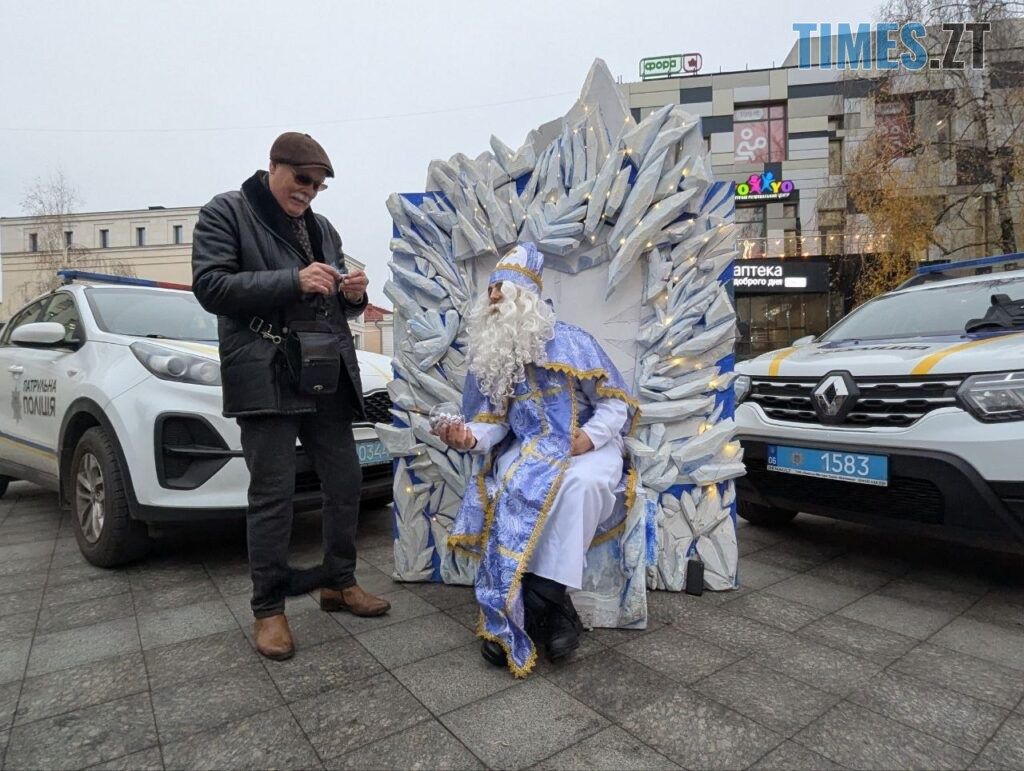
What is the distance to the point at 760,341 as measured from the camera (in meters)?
19.4

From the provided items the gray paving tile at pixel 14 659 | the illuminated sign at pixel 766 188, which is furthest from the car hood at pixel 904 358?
the illuminated sign at pixel 766 188

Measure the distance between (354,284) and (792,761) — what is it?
2.10 m

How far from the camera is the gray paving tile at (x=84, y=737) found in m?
1.64

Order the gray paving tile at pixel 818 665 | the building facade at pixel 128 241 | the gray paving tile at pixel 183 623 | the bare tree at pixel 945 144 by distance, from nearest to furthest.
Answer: the gray paving tile at pixel 818 665, the gray paving tile at pixel 183 623, the bare tree at pixel 945 144, the building facade at pixel 128 241

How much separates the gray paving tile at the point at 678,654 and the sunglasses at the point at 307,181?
211 centimetres

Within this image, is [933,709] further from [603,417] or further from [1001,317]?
[1001,317]

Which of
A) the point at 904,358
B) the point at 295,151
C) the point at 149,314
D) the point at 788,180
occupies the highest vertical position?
the point at 788,180

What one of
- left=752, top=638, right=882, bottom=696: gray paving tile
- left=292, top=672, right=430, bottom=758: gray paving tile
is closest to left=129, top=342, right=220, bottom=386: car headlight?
left=292, top=672, right=430, bottom=758: gray paving tile

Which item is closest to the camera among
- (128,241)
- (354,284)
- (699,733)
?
(699,733)

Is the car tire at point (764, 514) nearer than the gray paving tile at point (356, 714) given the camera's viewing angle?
No

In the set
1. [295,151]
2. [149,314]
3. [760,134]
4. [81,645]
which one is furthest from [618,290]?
[760,134]

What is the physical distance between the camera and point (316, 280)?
2.23 m

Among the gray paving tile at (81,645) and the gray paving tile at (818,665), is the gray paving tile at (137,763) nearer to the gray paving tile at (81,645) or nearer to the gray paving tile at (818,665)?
the gray paving tile at (81,645)

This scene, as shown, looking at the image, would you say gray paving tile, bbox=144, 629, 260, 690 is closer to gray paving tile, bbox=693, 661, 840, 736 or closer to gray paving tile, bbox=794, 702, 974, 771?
gray paving tile, bbox=693, 661, 840, 736
